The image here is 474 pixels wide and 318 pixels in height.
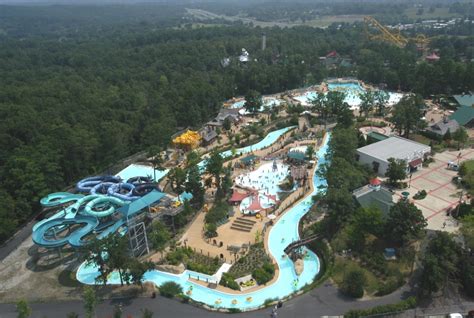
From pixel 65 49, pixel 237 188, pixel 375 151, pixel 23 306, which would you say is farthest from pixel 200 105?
pixel 65 49

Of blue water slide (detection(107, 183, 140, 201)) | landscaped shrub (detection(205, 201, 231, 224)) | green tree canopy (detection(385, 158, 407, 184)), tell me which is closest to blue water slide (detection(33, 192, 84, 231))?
blue water slide (detection(107, 183, 140, 201))

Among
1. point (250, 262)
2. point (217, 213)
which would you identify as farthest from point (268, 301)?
point (217, 213)

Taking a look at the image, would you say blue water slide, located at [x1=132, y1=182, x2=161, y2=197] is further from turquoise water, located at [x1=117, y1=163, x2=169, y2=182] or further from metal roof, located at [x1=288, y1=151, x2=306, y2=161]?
metal roof, located at [x1=288, y1=151, x2=306, y2=161]

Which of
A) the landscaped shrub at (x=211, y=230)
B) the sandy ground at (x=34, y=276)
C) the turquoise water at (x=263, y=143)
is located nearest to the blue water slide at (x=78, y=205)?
the sandy ground at (x=34, y=276)

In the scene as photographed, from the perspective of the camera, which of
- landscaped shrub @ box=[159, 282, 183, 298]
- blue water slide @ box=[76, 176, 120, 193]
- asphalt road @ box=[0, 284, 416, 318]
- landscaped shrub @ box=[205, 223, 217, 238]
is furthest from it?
blue water slide @ box=[76, 176, 120, 193]

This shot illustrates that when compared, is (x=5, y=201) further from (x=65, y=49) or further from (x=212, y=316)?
(x=65, y=49)

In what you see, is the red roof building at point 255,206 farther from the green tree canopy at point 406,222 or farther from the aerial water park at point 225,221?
the green tree canopy at point 406,222
